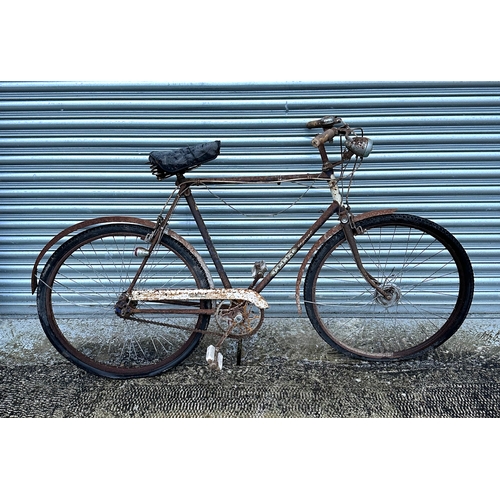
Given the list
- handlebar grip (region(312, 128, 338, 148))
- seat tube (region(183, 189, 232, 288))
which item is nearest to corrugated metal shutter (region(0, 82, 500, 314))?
seat tube (region(183, 189, 232, 288))

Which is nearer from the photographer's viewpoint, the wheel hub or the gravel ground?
the gravel ground

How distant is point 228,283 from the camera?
3.61m

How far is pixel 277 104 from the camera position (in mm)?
3781

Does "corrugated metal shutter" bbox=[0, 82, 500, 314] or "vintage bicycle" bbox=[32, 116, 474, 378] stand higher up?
"corrugated metal shutter" bbox=[0, 82, 500, 314]

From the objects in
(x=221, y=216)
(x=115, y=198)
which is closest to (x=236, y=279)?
(x=221, y=216)

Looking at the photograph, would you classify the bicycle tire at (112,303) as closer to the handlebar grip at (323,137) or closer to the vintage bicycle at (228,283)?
the vintage bicycle at (228,283)

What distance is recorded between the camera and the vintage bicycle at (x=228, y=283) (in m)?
3.43

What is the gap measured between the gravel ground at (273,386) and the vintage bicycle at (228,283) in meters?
0.15

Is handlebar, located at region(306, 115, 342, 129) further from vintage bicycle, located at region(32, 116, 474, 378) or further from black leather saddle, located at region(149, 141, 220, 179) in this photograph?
black leather saddle, located at region(149, 141, 220, 179)

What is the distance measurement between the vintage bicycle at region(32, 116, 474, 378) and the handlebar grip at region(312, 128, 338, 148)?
2 cm

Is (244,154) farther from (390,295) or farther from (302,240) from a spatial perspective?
(390,295)

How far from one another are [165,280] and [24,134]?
165cm

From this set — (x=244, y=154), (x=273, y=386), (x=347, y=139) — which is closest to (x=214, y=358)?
(x=273, y=386)

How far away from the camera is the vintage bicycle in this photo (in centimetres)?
343
